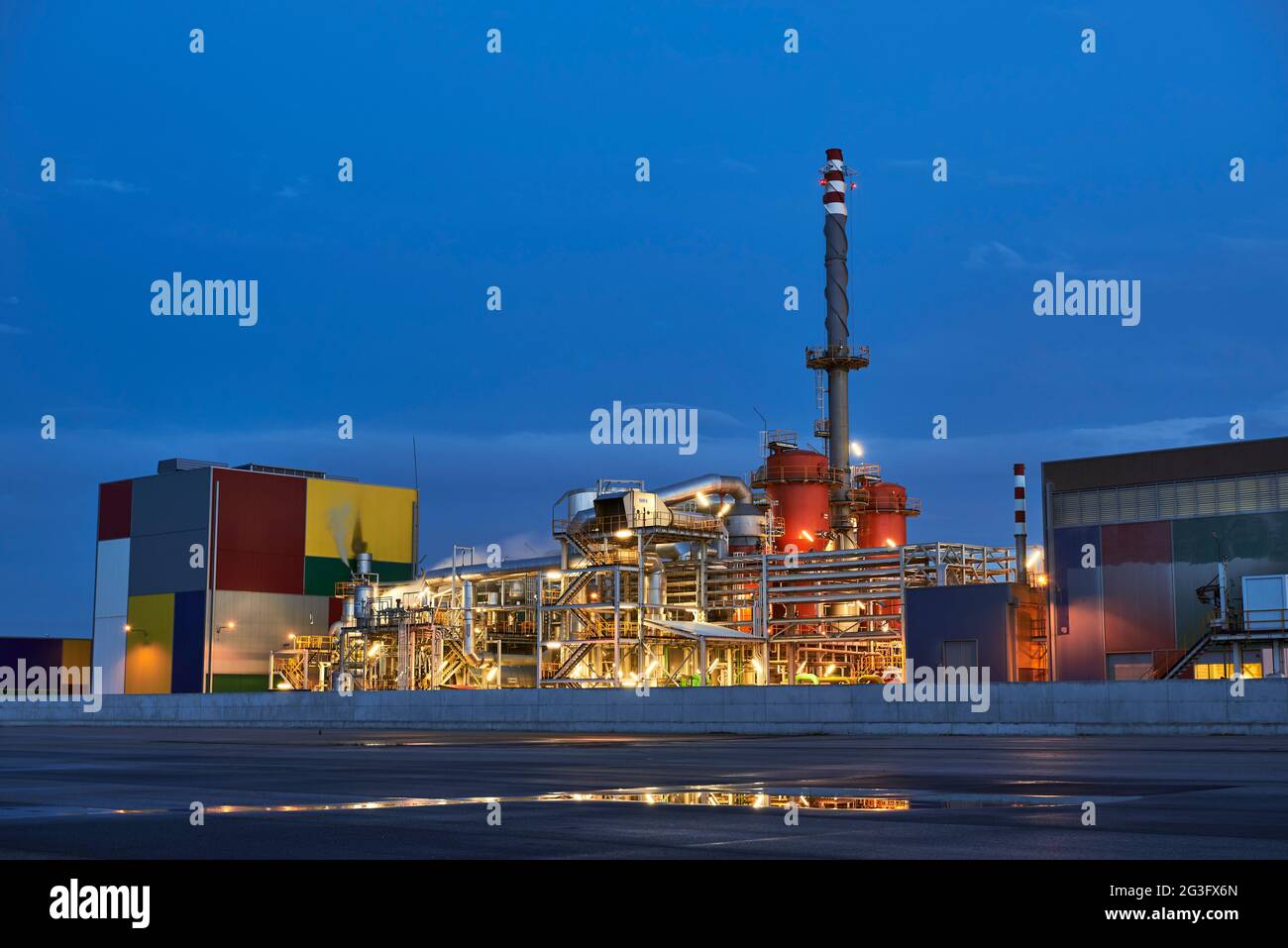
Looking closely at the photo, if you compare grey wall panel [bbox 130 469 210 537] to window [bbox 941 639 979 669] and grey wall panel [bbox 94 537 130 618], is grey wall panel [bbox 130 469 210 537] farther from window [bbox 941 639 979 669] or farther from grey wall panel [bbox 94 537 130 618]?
window [bbox 941 639 979 669]

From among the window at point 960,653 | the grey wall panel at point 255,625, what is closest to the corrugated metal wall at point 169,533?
the grey wall panel at point 255,625

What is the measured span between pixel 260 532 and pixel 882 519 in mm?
33134

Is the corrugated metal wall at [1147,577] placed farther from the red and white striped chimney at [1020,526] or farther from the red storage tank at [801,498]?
the red storage tank at [801,498]

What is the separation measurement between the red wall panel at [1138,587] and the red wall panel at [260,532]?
46058 millimetres

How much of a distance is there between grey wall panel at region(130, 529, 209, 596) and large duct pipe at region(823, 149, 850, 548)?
33.4 metres

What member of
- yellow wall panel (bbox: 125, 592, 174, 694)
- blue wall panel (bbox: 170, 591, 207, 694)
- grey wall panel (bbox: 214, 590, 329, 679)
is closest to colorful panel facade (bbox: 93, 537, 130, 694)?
yellow wall panel (bbox: 125, 592, 174, 694)

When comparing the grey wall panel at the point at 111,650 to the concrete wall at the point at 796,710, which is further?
the grey wall panel at the point at 111,650

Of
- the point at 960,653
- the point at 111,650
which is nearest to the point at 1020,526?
the point at 960,653

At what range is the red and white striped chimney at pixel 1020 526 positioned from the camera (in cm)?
5753

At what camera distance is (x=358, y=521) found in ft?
280

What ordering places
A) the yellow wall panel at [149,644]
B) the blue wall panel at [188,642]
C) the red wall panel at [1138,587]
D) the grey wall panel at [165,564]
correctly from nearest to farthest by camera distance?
the red wall panel at [1138,587] < the blue wall panel at [188,642] < the grey wall panel at [165,564] < the yellow wall panel at [149,644]

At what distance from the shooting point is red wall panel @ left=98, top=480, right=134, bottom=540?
8281 cm

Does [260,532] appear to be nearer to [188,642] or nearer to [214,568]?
[214,568]
